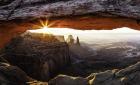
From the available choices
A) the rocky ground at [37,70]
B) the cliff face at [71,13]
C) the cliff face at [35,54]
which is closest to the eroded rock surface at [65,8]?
the cliff face at [71,13]

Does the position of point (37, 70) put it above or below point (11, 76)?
below

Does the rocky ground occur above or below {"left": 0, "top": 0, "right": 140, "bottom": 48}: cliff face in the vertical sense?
below

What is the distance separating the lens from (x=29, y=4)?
2.84 m

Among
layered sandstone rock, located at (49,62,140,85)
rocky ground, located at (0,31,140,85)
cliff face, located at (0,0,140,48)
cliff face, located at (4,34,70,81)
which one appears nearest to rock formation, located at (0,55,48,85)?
rocky ground, located at (0,31,140,85)

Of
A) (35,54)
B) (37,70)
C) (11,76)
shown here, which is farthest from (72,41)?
(11,76)

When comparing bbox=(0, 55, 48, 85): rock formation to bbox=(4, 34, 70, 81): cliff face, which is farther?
bbox=(4, 34, 70, 81): cliff face

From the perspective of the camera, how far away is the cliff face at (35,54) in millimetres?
13852

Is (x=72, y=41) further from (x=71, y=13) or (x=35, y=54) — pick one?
(x=71, y=13)

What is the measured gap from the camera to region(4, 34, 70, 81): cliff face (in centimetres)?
1385

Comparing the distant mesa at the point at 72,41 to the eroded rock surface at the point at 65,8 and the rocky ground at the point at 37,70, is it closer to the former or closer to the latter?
the rocky ground at the point at 37,70

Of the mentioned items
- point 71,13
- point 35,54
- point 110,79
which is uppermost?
point 71,13

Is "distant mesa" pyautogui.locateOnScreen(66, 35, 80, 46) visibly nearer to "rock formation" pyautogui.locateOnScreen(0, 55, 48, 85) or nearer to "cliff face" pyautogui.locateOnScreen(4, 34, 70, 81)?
"cliff face" pyautogui.locateOnScreen(4, 34, 70, 81)

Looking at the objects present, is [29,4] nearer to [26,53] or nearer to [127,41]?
[26,53]

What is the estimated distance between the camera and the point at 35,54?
14.3m
